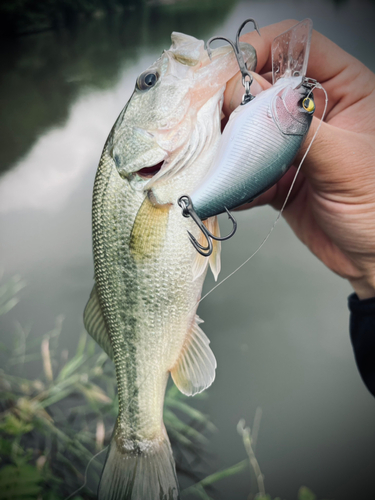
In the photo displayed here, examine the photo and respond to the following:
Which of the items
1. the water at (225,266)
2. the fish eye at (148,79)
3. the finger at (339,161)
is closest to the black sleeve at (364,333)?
the finger at (339,161)

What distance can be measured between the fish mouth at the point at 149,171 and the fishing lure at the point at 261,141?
0.41 feet

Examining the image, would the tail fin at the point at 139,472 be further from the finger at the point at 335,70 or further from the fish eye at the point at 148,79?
the finger at the point at 335,70

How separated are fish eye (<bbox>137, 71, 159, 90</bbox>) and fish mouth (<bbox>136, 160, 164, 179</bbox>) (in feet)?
0.46

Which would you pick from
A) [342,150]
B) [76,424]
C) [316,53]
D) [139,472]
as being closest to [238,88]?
[342,150]

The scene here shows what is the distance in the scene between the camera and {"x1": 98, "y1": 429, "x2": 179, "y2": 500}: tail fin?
23.3 inches

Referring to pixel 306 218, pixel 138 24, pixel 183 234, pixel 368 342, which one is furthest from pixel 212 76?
pixel 138 24

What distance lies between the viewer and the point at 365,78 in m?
0.81

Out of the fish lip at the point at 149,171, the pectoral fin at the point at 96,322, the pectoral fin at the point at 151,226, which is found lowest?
the pectoral fin at the point at 96,322

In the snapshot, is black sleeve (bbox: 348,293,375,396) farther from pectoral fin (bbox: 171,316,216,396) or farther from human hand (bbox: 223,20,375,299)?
pectoral fin (bbox: 171,316,216,396)

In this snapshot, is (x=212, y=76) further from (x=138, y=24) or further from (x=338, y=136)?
(x=138, y=24)

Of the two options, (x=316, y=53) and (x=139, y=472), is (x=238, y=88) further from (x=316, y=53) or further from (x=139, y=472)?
(x=139, y=472)

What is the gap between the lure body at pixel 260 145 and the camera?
414mm

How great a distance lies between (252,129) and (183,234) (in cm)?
20

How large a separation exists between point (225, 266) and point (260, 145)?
189 centimetres
